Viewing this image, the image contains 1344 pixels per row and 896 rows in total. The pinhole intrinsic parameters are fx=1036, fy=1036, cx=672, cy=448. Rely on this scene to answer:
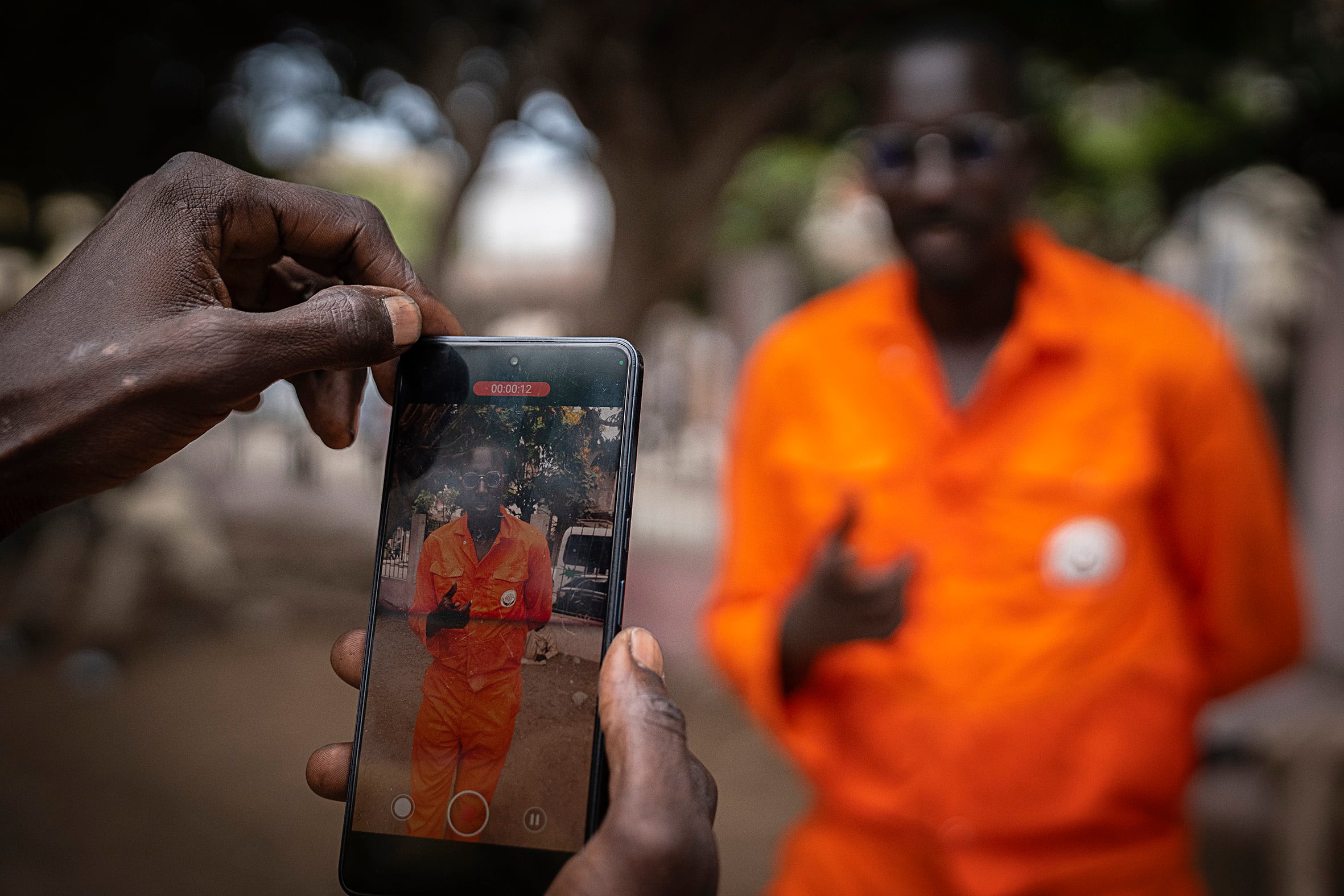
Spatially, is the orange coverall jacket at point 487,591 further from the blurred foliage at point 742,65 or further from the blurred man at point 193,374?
the blurred foliage at point 742,65

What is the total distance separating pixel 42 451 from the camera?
1087 millimetres

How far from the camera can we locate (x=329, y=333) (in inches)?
44.8

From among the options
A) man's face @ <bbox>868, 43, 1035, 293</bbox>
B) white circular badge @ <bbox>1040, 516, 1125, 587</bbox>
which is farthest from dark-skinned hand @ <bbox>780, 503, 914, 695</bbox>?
man's face @ <bbox>868, 43, 1035, 293</bbox>

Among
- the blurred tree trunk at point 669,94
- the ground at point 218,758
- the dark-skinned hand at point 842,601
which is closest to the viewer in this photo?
the dark-skinned hand at point 842,601

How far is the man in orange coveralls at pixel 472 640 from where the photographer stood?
1.20 metres

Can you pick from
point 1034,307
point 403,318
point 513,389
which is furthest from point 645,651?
point 1034,307

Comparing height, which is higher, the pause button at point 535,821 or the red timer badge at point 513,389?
the red timer badge at point 513,389

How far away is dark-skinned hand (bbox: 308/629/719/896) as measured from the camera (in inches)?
38.9

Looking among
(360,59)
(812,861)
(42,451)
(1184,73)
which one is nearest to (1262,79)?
(1184,73)

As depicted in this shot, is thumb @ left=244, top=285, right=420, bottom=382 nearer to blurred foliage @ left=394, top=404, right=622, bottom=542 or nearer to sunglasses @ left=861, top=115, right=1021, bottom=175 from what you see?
blurred foliage @ left=394, top=404, right=622, bottom=542

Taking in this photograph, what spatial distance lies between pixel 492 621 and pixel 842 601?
1.02 meters

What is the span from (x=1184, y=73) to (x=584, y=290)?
5676 mm

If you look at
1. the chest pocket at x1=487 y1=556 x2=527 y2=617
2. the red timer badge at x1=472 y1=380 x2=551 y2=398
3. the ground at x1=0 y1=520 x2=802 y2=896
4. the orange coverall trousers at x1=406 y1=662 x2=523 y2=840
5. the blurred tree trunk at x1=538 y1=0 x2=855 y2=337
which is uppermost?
the blurred tree trunk at x1=538 y1=0 x2=855 y2=337

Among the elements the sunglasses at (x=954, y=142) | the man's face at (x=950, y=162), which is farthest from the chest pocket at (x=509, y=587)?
the sunglasses at (x=954, y=142)
